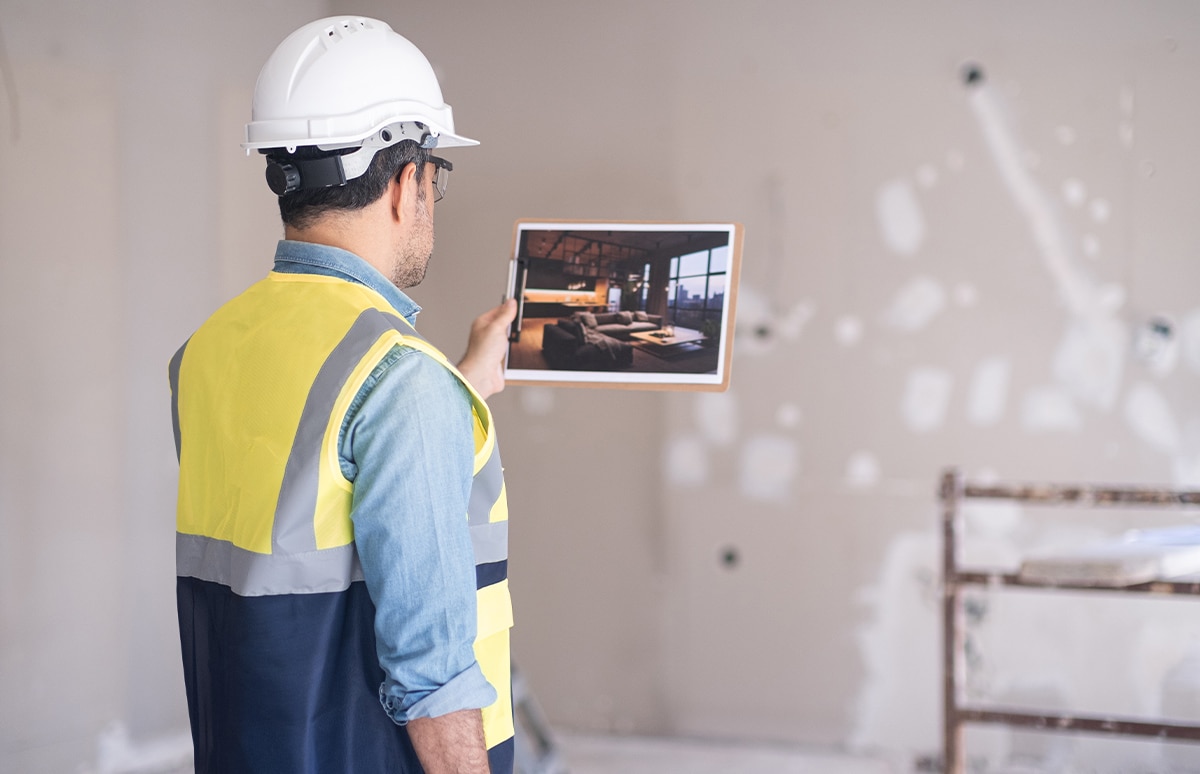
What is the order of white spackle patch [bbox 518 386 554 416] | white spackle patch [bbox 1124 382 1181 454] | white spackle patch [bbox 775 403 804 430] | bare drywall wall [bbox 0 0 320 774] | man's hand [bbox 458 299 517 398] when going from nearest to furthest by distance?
man's hand [bbox 458 299 517 398]
bare drywall wall [bbox 0 0 320 774]
white spackle patch [bbox 1124 382 1181 454]
white spackle patch [bbox 775 403 804 430]
white spackle patch [bbox 518 386 554 416]

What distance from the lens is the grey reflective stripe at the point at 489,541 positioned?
1062 mm

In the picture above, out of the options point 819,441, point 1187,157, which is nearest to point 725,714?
point 819,441

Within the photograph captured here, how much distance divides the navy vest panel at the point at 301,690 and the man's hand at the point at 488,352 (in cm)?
60

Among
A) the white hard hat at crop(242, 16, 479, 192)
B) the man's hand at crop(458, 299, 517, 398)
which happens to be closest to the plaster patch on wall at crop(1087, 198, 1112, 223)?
the man's hand at crop(458, 299, 517, 398)

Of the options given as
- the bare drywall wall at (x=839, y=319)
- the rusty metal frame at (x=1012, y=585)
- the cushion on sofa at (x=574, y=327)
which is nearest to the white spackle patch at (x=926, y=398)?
the bare drywall wall at (x=839, y=319)

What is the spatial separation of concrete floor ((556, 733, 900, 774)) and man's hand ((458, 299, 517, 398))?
1.69m

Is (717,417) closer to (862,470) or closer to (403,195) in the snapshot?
(862,470)

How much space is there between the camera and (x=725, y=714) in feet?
9.75

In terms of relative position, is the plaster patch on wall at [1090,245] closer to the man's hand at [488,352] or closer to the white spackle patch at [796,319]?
the white spackle patch at [796,319]

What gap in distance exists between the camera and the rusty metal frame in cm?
205

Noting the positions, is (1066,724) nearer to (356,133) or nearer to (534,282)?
(534,282)

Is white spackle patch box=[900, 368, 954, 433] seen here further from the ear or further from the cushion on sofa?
the ear

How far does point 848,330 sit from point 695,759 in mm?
1330

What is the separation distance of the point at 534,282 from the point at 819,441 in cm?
136
